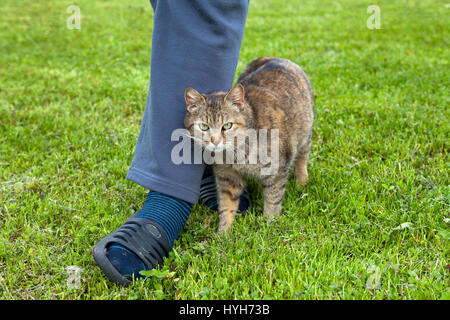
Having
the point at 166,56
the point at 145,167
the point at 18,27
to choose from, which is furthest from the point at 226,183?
the point at 18,27

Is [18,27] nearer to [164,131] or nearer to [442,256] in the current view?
[164,131]

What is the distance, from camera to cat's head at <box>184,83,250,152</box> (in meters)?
2.30

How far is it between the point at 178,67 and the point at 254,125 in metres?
0.59

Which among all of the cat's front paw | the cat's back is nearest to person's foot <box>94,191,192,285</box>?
the cat's front paw

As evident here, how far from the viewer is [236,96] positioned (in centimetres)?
235

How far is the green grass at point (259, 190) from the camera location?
1888 millimetres

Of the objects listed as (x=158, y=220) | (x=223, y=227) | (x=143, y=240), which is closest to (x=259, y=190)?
(x=223, y=227)

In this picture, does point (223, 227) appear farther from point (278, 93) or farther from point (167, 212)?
point (278, 93)

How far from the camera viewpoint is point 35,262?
209 cm

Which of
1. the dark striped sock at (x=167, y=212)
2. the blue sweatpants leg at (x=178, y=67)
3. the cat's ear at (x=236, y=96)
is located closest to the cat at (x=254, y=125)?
the cat's ear at (x=236, y=96)

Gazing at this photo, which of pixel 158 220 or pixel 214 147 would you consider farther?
pixel 214 147

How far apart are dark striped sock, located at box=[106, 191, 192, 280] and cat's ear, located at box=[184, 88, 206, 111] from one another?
1.77 feet

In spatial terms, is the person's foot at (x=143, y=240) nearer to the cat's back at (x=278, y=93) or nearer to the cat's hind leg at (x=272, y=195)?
the cat's hind leg at (x=272, y=195)

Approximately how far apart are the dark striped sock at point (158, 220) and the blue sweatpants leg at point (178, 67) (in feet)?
0.21
